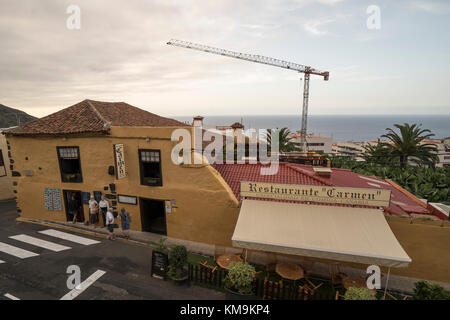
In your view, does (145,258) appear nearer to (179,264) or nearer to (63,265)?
(179,264)

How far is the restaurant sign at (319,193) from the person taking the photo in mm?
10094

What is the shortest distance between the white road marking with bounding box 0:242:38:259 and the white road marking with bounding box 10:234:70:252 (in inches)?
25.5

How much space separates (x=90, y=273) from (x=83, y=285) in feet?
2.62

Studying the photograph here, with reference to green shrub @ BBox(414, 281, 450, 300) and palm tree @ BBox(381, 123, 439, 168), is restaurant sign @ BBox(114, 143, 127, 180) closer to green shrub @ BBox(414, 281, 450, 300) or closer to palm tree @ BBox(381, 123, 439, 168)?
green shrub @ BBox(414, 281, 450, 300)

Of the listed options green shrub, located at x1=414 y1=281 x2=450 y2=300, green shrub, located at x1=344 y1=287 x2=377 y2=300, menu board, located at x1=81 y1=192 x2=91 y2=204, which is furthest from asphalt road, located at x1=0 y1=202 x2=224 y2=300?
green shrub, located at x1=414 y1=281 x2=450 y2=300

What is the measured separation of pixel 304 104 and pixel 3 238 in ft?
271

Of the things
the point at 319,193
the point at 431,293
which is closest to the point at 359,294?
the point at 431,293

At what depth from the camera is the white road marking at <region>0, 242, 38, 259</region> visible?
11.6 metres

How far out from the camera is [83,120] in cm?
1439

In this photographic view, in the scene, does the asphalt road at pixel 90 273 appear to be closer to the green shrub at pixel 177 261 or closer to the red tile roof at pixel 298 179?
the green shrub at pixel 177 261

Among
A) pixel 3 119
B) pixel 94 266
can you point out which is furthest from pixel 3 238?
pixel 3 119

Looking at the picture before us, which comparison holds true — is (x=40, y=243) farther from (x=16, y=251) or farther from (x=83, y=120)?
(x=83, y=120)

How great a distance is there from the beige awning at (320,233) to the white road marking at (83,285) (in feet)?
20.5

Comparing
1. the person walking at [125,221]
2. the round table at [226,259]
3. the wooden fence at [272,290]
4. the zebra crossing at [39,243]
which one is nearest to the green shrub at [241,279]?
the wooden fence at [272,290]
